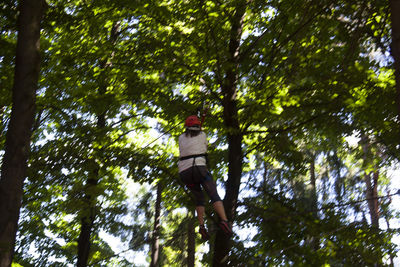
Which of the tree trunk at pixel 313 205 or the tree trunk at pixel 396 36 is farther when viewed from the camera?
the tree trunk at pixel 313 205

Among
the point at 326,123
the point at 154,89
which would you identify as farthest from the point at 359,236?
the point at 154,89

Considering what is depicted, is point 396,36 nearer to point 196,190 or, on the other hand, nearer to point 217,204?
point 217,204

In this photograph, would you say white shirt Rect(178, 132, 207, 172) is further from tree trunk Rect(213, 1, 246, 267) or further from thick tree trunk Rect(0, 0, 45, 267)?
thick tree trunk Rect(0, 0, 45, 267)

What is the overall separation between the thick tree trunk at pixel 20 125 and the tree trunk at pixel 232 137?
373cm

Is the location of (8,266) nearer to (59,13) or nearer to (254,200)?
(59,13)

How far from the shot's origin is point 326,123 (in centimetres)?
894

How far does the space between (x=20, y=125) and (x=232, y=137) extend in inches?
193

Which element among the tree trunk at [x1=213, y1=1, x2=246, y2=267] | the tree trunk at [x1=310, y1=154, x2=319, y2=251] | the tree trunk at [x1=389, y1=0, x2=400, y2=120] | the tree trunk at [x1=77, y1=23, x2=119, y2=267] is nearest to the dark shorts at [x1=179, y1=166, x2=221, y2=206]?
the tree trunk at [x1=310, y1=154, x2=319, y2=251]

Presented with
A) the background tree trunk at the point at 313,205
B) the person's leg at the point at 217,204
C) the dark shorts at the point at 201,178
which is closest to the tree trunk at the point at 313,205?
the background tree trunk at the point at 313,205

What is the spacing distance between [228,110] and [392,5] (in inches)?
220

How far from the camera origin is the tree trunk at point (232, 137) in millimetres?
8672

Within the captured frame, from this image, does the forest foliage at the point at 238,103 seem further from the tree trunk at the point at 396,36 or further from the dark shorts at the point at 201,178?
the tree trunk at the point at 396,36

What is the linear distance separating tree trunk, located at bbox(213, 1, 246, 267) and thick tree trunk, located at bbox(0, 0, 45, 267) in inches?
147

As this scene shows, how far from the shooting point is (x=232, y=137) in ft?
31.2
